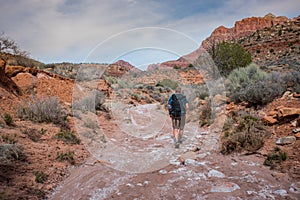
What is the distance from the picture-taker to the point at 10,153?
362cm

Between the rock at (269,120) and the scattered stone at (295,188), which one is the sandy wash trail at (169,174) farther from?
the rock at (269,120)

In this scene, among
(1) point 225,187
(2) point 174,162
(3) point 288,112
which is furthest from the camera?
(3) point 288,112

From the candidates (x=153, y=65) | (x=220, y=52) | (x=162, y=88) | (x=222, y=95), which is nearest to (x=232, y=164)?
(x=153, y=65)

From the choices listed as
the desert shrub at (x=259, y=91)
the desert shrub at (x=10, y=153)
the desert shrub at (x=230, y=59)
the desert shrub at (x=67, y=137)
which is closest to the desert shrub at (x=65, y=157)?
the desert shrub at (x=10, y=153)

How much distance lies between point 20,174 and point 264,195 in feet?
11.9

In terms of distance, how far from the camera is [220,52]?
592 inches

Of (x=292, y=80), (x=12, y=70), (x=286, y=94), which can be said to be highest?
(x=12, y=70)

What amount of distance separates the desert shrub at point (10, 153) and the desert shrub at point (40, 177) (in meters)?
0.50

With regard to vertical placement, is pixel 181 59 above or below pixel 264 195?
above

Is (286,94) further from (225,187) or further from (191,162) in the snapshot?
(225,187)

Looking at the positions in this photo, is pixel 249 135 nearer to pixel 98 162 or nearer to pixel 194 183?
pixel 194 183

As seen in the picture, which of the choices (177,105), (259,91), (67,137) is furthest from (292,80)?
(67,137)

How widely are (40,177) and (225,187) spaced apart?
9.37ft

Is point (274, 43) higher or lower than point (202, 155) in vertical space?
higher
